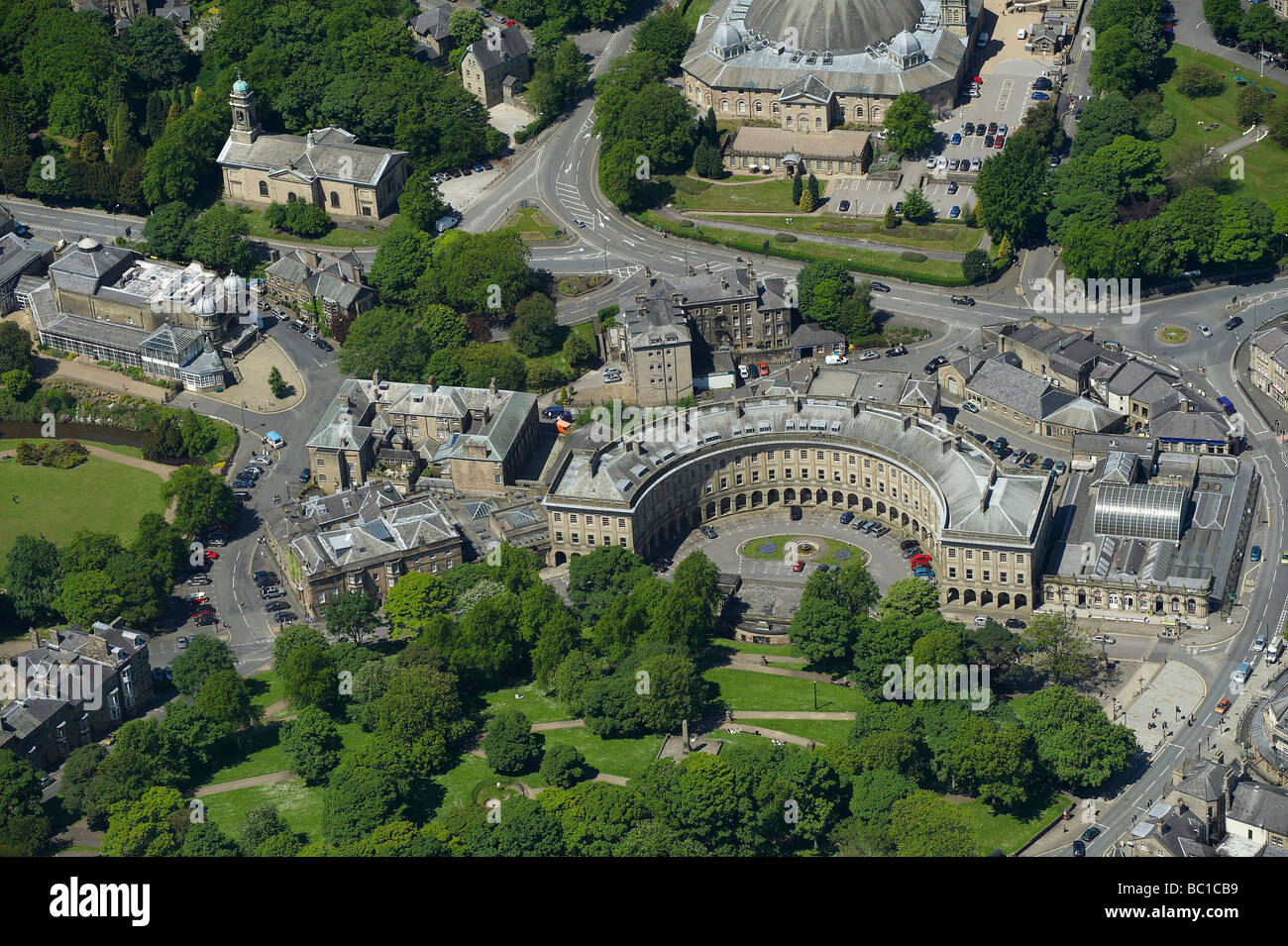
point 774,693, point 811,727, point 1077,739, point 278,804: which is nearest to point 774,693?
point 774,693

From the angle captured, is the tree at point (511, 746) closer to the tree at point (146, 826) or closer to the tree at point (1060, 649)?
the tree at point (146, 826)

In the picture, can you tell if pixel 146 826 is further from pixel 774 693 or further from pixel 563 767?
pixel 774 693

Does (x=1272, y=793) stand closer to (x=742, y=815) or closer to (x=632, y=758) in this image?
(x=742, y=815)

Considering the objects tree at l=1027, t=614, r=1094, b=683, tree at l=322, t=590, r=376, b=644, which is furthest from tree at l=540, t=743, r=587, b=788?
tree at l=1027, t=614, r=1094, b=683

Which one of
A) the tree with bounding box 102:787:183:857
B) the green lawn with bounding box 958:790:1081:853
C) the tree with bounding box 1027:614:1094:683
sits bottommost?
the tree with bounding box 102:787:183:857

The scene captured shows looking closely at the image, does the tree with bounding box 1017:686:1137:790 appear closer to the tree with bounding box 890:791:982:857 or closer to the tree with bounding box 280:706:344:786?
the tree with bounding box 890:791:982:857

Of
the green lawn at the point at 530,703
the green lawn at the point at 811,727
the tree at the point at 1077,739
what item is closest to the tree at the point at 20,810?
the green lawn at the point at 530,703
